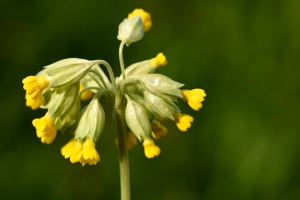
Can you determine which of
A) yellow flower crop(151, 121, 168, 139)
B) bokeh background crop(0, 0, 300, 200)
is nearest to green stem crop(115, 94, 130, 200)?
yellow flower crop(151, 121, 168, 139)

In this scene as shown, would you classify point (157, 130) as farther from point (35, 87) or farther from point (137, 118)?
point (35, 87)

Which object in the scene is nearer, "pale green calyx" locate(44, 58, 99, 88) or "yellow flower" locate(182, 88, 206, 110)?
"pale green calyx" locate(44, 58, 99, 88)

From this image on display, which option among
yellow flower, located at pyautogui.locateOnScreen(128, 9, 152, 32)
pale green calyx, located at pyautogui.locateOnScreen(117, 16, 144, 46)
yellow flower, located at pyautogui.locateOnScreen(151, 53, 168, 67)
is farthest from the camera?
yellow flower, located at pyautogui.locateOnScreen(128, 9, 152, 32)

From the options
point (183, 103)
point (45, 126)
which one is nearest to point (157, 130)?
point (45, 126)

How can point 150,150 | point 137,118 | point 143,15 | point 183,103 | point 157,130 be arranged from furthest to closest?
point 183,103 < point 143,15 < point 157,130 < point 150,150 < point 137,118

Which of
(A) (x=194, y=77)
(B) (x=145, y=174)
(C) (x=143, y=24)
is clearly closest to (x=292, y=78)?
(A) (x=194, y=77)

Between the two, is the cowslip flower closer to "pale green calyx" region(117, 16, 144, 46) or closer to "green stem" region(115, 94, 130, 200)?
"green stem" region(115, 94, 130, 200)

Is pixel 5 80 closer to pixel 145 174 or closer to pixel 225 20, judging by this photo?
pixel 145 174
